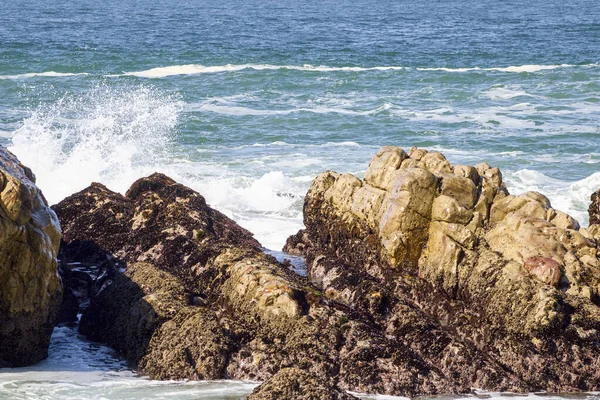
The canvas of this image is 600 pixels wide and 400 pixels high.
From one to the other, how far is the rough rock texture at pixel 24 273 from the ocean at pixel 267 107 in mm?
337

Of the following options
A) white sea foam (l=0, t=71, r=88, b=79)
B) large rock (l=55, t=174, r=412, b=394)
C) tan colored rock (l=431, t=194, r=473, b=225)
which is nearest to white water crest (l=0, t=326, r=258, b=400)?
large rock (l=55, t=174, r=412, b=394)

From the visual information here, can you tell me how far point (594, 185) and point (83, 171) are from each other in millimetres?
10694

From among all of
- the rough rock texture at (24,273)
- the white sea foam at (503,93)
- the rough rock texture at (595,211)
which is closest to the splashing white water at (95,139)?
the rough rock texture at (24,273)

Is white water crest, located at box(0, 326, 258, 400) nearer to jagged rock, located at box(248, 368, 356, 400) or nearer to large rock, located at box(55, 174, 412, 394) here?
large rock, located at box(55, 174, 412, 394)

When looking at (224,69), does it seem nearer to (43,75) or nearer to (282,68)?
(282,68)

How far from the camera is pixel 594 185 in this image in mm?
19750

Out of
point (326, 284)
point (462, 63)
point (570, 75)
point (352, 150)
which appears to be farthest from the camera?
point (462, 63)

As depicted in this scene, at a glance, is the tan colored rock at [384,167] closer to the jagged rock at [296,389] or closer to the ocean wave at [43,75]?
the jagged rock at [296,389]

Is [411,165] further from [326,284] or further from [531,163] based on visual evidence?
[531,163]

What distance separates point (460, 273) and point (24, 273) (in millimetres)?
4944

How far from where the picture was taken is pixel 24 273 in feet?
32.1

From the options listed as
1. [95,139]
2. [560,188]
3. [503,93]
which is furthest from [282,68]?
[560,188]

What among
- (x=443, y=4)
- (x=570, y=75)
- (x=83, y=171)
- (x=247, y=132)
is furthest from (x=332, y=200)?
(x=443, y=4)

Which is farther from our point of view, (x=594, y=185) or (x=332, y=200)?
(x=594, y=185)
